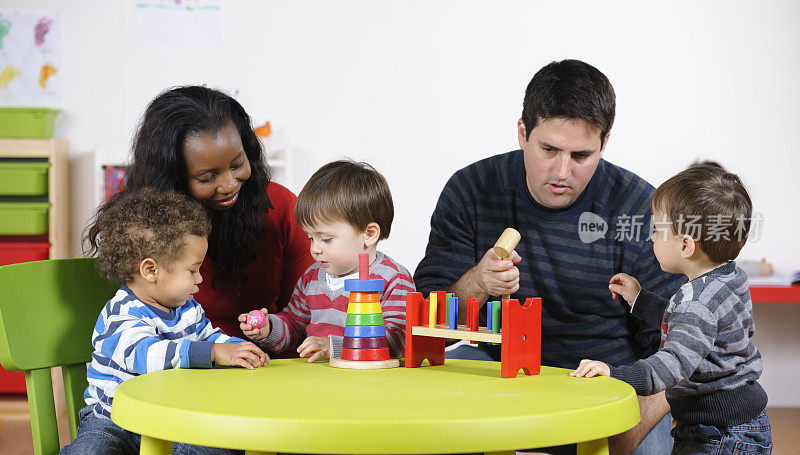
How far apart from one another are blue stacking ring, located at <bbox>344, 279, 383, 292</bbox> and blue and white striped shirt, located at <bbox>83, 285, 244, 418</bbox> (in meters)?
0.27

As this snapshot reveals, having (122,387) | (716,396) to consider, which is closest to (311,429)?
(122,387)

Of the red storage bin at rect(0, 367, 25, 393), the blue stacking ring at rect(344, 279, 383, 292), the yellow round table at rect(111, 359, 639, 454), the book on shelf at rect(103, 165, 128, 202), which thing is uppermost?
the book on shelf at rect(103, 165, 128, 202)

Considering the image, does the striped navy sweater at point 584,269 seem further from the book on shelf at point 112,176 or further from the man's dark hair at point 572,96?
the book on shelf at point 112,176

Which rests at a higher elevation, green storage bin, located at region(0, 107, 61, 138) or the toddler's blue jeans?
green storage bin, located at region(0, 107, 61, 138)

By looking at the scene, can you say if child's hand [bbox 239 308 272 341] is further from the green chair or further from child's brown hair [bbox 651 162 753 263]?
child's brown hair [bbox 651 162 753 263]

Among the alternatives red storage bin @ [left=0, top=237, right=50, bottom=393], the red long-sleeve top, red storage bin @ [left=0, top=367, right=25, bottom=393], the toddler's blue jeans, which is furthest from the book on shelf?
the toddler's blue jeans

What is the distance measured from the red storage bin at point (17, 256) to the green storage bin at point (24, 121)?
0.51 metres

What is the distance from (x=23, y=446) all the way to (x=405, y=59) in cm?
238

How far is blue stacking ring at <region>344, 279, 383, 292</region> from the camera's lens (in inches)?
58.3

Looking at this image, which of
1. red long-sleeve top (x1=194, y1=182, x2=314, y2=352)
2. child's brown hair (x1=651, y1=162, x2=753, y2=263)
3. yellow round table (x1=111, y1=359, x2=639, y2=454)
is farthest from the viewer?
red long-sleeve top (x1=194, y1=182, x2=314, y2=352)

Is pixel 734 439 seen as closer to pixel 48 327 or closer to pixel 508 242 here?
pixel 508 242

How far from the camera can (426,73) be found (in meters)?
4.06

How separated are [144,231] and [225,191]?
0.26 meters

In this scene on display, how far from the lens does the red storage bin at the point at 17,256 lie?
3766mm
